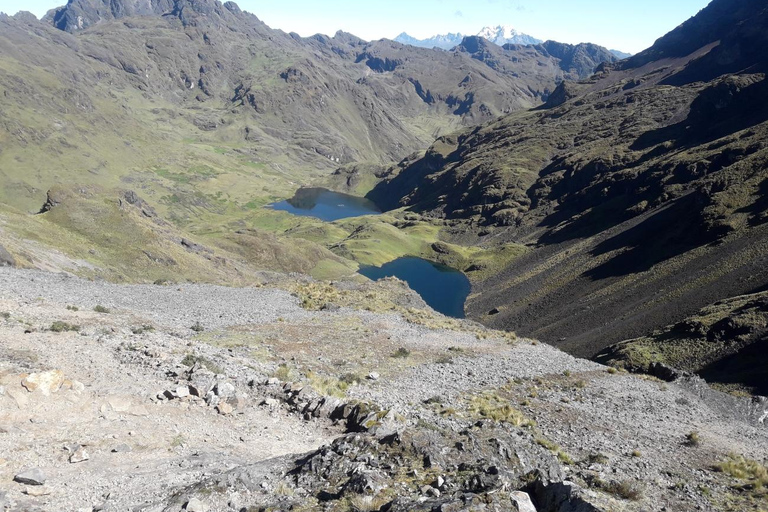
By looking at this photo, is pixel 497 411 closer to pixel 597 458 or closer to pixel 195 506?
pixel 597 458

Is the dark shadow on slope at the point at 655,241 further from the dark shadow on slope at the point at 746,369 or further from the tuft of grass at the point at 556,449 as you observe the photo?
the tuft of grass at the point at 556,449

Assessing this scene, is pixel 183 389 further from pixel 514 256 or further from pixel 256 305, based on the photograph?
pixel 514 256

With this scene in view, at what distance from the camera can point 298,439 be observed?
1803 centimetres

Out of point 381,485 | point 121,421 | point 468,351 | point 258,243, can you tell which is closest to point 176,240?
point 258,243

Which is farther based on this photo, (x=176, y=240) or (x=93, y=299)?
(x=176, y=240)

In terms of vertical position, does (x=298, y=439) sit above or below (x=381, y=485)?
below

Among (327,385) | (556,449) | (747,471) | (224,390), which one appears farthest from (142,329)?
(747,471)

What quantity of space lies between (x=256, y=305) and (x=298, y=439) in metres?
23.8

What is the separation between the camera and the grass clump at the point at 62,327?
23.3 metres

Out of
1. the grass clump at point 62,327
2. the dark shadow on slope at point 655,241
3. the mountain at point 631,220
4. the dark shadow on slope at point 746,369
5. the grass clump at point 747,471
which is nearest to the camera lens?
the grass clump at point 747,471

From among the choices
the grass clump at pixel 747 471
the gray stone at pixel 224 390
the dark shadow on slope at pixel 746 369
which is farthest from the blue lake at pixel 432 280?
the gray stone at pixel 224 390

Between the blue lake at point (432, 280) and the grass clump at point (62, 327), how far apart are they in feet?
264

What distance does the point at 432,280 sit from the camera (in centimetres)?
12769

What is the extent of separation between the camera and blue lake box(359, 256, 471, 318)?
357 feet
